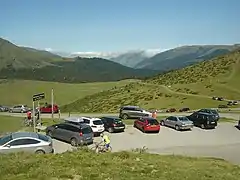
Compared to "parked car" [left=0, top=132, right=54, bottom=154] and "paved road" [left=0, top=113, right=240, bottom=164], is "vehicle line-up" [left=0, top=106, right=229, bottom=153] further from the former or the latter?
"paved road" [left=0, top=113, right=240, bottom=164]

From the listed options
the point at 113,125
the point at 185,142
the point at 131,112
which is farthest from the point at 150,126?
the point at 131,112

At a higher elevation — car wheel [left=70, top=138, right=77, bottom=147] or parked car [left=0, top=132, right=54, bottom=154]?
parked car [left=0, top=132, right=54, bottom=154]

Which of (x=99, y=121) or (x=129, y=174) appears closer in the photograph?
(x=129, y=174)

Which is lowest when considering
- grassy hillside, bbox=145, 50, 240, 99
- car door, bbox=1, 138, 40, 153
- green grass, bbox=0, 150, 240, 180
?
car door, bbox=1, 138, 40, 153

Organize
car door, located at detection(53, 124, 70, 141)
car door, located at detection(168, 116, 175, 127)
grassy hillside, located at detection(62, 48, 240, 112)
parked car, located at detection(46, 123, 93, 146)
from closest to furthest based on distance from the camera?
parked car, located at detection(46, 123, 93, 146)
car door, located at detection(53, 124, 70, 141)
car door, located at detection(168, 116, 175, 127)
grassy hillside, located at detection(62, 48, 240, 112)

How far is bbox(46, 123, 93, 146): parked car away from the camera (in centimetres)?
3123

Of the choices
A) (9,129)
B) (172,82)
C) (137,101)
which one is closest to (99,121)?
(9,129)

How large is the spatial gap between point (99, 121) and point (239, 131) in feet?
46.9

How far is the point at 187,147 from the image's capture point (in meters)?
33.2

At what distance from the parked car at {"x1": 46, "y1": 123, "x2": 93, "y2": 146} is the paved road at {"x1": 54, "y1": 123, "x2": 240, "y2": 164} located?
53cm

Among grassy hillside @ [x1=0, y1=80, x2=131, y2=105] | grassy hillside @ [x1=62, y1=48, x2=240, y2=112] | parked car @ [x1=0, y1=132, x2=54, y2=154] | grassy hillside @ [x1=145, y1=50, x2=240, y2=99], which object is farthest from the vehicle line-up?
grassy hillside @ [x1=0, y1=80, x2=131, y2=105]

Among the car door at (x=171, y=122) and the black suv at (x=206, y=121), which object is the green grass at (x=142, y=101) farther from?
the car door at (x=171, y=122)

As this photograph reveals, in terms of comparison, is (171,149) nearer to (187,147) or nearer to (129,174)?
(187,147)

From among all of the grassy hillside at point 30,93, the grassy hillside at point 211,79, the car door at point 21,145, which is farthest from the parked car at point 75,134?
the grassy hillside at point 30,93
